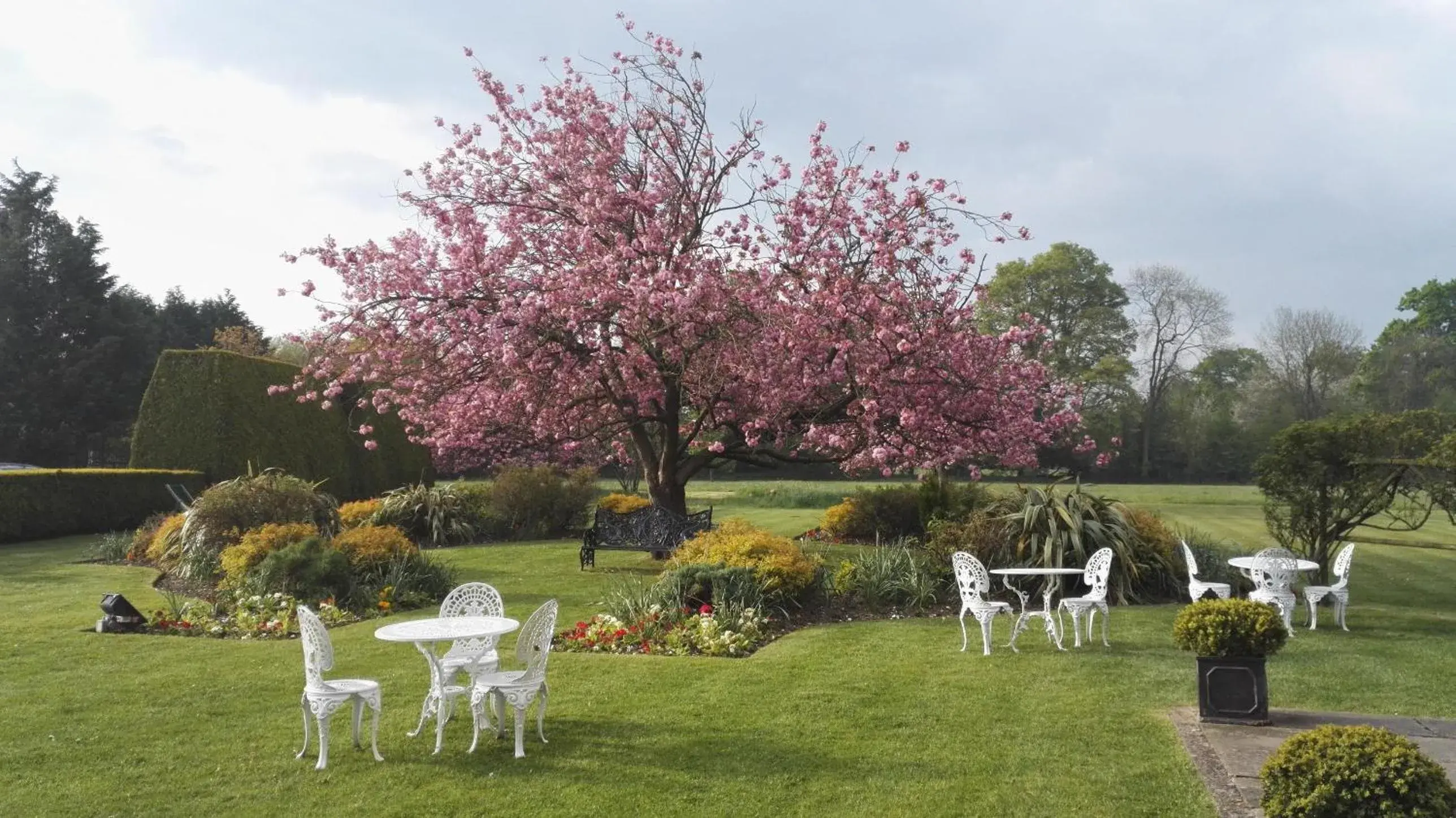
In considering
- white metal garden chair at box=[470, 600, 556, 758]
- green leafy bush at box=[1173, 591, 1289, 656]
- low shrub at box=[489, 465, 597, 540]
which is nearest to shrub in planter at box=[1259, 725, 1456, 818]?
green leafy bush at box=[1173, 591, 1289, 656]

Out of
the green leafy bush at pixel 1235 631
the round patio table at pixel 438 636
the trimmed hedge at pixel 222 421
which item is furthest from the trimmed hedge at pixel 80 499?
the green leafy bush at pixel 1235 631

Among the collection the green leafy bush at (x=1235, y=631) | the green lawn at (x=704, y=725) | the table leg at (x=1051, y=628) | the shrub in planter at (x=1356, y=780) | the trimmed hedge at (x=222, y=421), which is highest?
the trimmed hedge at (x=222, y=421)

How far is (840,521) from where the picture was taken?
52.1 feet

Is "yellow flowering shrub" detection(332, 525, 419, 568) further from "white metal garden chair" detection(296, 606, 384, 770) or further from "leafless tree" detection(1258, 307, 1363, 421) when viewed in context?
"leafless tree" detection(1258, 307, 1363, 421)

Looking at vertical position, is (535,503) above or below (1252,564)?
above

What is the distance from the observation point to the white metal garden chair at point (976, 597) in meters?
7.43

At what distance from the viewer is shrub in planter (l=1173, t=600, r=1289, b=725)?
539cm

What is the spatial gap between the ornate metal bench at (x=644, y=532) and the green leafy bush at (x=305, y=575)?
346 cm

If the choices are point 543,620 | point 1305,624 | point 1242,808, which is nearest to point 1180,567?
point 1305,624

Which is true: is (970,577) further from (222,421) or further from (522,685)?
(222,421)

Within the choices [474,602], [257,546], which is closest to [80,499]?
[257,546]

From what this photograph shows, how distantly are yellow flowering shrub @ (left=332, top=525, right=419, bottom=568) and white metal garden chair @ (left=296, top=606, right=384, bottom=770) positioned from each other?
5.33m

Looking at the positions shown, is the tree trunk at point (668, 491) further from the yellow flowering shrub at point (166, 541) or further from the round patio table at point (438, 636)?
the round patio table at point (438, 636)

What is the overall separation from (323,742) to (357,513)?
11.3 meters
